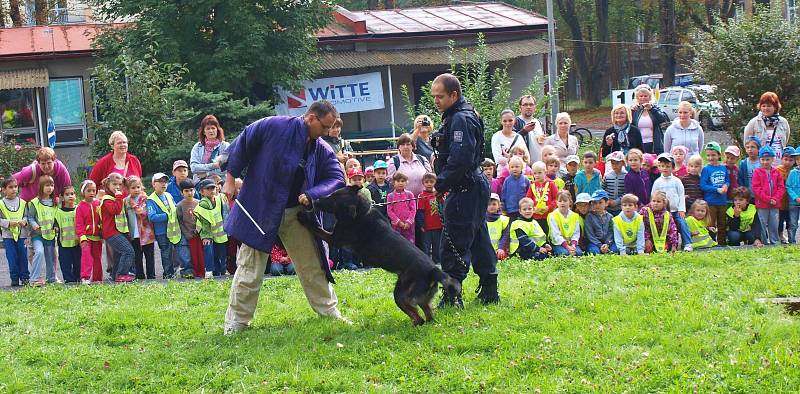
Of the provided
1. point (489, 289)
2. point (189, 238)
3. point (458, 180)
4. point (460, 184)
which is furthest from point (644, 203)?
point (189, 238)

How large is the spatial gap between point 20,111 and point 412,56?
11748 mm

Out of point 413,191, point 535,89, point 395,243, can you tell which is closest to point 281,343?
point 395,243

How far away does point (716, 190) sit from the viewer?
1282 cm

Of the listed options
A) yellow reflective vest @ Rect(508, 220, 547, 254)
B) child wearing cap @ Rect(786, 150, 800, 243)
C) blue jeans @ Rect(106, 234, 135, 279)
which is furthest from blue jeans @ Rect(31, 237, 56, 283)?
child wearing cap @ Rect(786, 150, 800, 243)

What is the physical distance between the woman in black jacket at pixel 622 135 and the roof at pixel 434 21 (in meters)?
16.3

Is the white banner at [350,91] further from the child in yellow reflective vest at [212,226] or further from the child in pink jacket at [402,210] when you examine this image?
the child in pink jacket at [402,210]

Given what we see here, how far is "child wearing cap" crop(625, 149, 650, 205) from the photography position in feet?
41.3

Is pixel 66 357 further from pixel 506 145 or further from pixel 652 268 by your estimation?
pixel 506 145

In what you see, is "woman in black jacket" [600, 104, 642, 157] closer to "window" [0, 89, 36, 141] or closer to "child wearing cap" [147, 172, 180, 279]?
"child wearing cap" [147, 172, 180, 279]

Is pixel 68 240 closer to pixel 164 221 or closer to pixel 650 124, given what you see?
pixel 164 221

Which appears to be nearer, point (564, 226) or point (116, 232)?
point (116, 232)

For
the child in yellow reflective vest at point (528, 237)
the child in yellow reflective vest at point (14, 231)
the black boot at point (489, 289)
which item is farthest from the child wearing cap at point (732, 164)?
the child in yellow reflective vest at point (14, 231)

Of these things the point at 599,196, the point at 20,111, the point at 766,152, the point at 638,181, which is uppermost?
the point at 20,111

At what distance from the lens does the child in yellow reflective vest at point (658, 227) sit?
1201 centimetres
